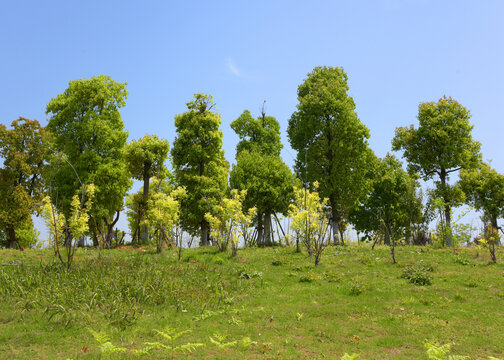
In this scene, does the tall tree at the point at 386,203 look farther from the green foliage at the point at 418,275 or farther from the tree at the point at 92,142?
the tree at the point at 92,142

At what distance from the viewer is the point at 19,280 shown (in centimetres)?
1419

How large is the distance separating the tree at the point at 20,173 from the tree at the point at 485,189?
41.9 meters

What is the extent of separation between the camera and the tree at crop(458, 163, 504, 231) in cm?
3722

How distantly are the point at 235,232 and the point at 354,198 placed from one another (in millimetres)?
11399

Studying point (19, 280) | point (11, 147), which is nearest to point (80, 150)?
point (11, 147)

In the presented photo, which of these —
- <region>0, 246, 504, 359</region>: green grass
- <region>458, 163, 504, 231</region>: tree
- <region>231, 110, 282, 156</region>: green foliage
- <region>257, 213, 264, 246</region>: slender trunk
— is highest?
<region>231, 110, 282, 156</region>: green foliage

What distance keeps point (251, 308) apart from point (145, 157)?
18.3m

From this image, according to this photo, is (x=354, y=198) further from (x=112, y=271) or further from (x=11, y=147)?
(x=11, y=147)

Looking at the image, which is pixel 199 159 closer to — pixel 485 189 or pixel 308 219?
pixel 308 219

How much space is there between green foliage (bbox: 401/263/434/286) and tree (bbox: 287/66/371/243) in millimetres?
10016

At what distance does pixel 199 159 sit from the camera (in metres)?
29.3

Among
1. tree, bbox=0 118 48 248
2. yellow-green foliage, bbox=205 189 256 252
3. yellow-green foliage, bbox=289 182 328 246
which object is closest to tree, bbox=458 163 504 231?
yellow-green foliage, bbox=289 182 328 246

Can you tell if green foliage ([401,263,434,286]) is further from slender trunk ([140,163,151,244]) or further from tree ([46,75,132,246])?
tree ([46,75,132,246])

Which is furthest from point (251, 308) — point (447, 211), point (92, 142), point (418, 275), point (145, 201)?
point (447, 211)
